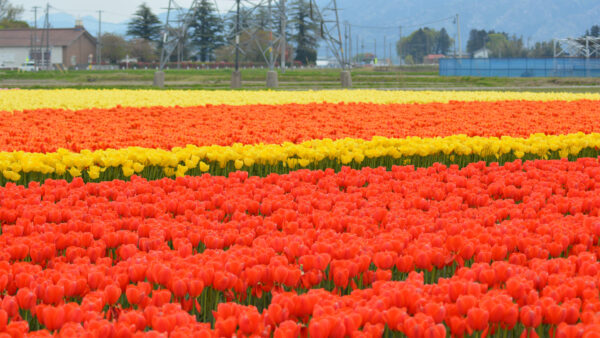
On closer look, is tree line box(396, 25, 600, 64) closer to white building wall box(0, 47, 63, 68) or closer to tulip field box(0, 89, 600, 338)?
white building wall box(0, 47, 63, 68)

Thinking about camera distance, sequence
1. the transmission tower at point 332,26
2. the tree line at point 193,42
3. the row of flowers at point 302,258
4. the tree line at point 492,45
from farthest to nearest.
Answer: the tree line at point 492,45, the tree line at point 193,42, the transmission tower at point 332,26, the row of flowers at point 302,258

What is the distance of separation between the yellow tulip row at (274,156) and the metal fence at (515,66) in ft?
154

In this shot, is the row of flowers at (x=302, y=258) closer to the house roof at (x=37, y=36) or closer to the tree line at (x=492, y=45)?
the house roof at (x=37, y=36)

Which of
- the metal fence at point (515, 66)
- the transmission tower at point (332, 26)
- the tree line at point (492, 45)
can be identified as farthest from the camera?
the tree line at point (492, 45)

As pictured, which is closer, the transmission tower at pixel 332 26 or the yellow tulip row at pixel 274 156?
the yellow tulip row at pixel 274 156

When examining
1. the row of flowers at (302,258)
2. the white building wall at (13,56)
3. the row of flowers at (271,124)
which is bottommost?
the row of flowers at (302,258)

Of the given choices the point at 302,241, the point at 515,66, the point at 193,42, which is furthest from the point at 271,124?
the point at 193,42

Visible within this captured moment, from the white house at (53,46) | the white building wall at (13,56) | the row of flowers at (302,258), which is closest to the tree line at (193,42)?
the white house at (53,46)

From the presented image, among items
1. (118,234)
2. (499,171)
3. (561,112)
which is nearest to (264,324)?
(118,234)

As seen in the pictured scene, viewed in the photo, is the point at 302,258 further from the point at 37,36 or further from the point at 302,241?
the point at 37,36

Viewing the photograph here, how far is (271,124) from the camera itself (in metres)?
11.9

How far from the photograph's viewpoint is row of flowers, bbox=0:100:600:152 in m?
9.43

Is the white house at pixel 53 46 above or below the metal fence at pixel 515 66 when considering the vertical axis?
above

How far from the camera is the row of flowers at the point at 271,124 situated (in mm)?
9430
